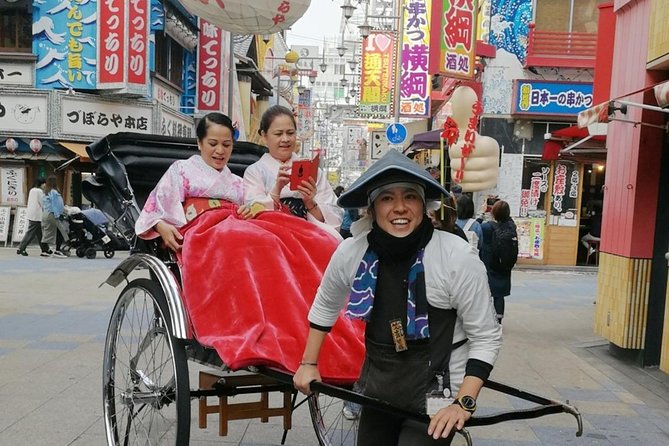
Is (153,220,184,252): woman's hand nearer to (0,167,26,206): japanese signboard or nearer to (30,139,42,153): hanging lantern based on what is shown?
(30,139,42,153): hanging lantern

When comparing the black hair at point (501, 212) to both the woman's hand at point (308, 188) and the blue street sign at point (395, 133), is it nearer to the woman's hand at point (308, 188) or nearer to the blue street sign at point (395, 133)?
the woman's hand at point (308, 188)

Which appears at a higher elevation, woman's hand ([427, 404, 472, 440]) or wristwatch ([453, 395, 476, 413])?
wristwatch ([453, 395, 476, 413])

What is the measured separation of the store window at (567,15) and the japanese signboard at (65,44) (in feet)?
33.7

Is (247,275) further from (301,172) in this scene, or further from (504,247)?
(504,247)

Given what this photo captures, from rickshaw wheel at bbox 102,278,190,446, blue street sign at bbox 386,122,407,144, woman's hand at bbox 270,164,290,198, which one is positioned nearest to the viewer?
rickshaw wheel at bbox 102,278,190,446

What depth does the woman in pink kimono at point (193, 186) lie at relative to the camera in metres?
3.42

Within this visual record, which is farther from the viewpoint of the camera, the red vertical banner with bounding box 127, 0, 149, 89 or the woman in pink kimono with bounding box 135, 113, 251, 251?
the red vertical banner with bounding box 127, 0, 149, 89

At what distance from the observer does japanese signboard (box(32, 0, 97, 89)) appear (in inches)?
570

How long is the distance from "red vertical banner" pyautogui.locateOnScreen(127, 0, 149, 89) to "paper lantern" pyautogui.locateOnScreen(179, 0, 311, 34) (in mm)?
9511

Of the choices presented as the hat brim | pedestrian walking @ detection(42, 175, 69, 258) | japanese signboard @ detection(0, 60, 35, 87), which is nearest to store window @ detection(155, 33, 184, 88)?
japanese signboard @ detection(0, 60, 35, 87)

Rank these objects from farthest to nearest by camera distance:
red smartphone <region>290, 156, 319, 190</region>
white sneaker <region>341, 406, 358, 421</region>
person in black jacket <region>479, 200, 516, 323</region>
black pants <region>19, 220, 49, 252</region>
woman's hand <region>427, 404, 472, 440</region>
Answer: black pants <region>19, 220, 49, 252</region>
person in black jacket <region>479, 200, 516, 323</region>
white sneaker <region>341, 406, 358, 421</region>
red smartphone <region>290, 156, 319, 190</region>
woman's hand <region>427, 404, 472, 440</region>

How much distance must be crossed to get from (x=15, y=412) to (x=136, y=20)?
11.7 metres

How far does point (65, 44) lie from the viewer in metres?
14.6

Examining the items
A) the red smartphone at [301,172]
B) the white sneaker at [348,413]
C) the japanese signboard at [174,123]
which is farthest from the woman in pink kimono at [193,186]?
the japanese signboard at [174,123]
